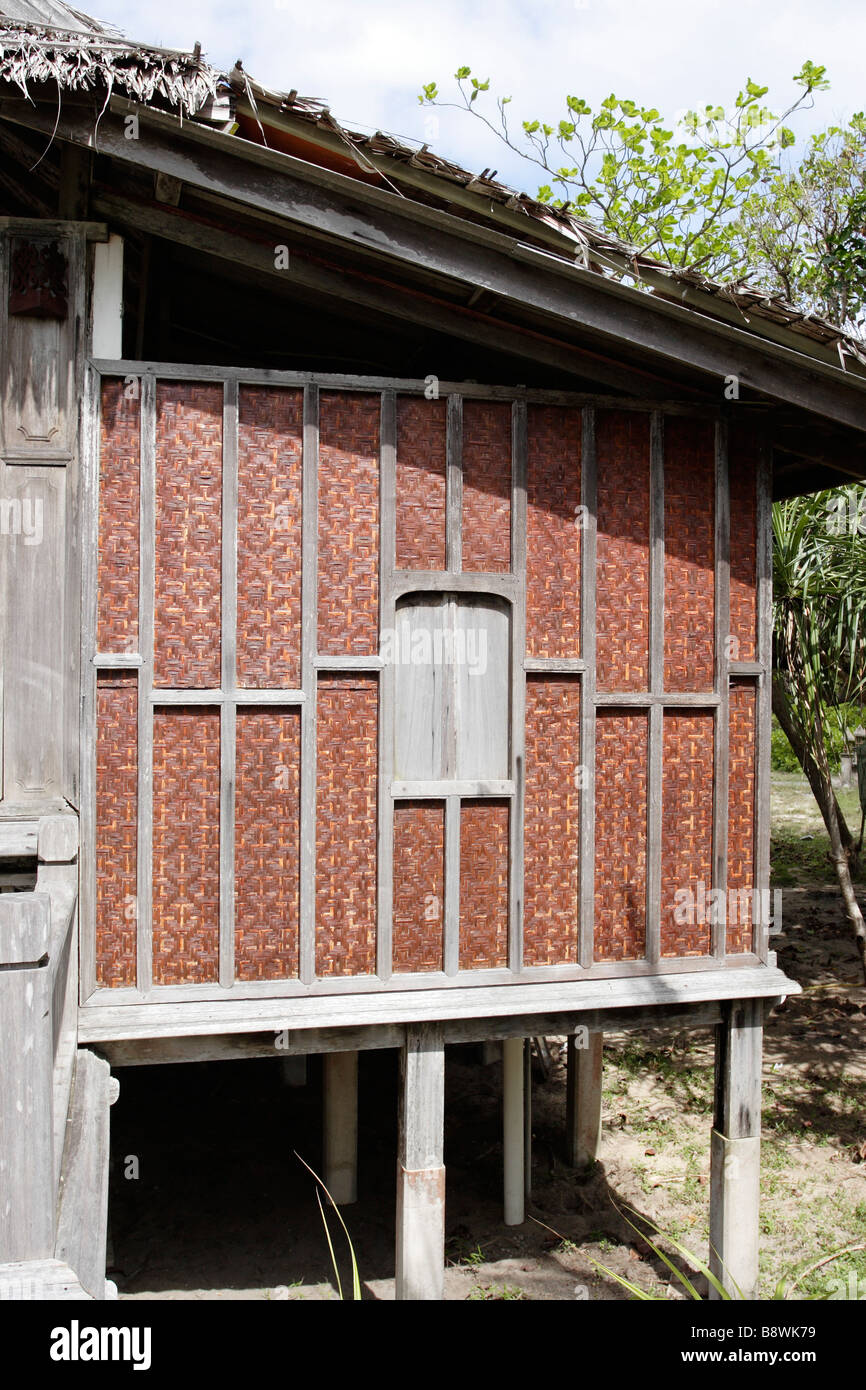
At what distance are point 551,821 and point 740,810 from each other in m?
1.13

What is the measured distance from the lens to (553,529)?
503 centimetres

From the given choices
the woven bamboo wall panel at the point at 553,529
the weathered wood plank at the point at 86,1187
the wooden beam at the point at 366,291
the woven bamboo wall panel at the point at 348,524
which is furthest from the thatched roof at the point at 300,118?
the weathered wood plank at the point at 86,1187

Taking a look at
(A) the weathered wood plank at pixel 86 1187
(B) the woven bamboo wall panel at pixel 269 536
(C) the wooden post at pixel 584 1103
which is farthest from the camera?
(C) the wooden post at pixel 584 1103

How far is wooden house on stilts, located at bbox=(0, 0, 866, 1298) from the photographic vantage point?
14.6ft

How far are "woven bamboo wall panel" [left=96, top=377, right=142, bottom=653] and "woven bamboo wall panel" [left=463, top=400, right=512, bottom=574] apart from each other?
161cm

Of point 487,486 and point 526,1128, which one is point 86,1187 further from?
point 526,1128

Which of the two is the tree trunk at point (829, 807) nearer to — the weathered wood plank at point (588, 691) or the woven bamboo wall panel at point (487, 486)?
the weathered wood plank at point (588, 691)

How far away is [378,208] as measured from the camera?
439cm

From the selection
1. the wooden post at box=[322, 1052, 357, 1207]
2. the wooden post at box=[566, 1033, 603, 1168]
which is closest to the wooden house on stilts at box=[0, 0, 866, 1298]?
the wooden post at box=[322, 1052, 357, 1207]

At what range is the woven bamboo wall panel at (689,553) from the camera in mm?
5184

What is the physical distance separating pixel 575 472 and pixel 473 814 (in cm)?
186

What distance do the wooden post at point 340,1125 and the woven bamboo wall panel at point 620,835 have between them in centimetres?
236

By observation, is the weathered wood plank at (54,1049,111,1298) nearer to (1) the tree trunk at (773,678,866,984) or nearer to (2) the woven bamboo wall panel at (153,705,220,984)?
(2) the woven bamboo wall panel at (153,705,220,984)

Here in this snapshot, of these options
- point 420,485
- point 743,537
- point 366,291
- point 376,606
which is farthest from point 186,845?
point 743,537
